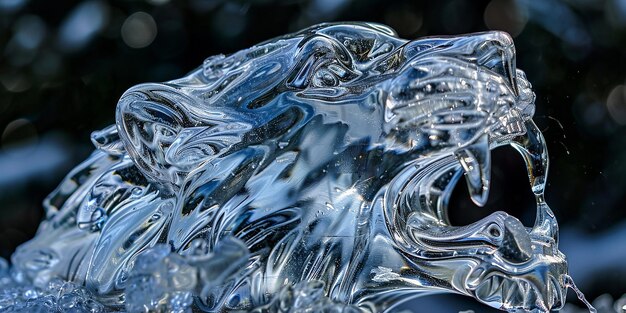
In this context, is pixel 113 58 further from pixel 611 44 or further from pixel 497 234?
pixel 497 234

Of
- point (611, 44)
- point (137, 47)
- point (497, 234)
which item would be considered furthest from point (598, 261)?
point (497, 234)

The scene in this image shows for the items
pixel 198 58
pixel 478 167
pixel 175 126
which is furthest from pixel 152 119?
pixel 198 58

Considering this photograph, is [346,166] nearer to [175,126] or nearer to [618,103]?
[175,126]

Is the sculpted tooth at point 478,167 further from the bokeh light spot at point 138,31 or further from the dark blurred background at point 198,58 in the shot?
the bokeh light spot at point 138,31

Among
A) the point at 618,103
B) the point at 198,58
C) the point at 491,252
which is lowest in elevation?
the point at 618,103

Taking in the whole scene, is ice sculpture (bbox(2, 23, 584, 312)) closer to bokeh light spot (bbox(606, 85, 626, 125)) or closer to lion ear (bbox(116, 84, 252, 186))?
lion ear (bbox(116, 84, 252, 186))

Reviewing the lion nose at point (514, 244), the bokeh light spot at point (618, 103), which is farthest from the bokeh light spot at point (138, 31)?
the lion nose at point (514, 244)
